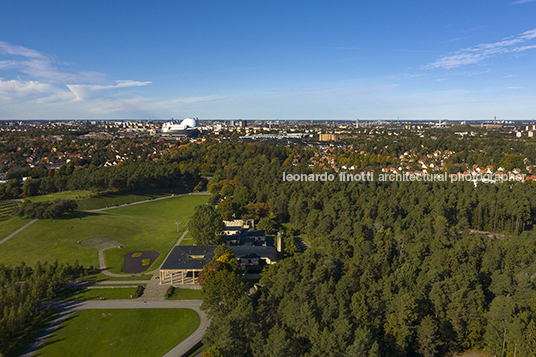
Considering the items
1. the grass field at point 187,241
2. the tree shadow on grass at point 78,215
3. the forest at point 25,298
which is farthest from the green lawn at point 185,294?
the tree shadow on grass at point 78,215

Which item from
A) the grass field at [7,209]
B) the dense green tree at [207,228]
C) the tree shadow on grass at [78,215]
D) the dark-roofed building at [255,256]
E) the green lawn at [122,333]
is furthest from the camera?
the grass field at [7,209]

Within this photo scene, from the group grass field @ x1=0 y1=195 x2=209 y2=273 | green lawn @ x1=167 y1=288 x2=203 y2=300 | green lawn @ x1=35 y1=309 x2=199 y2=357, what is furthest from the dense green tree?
green lawn @ x1=35 y1=309 x2=199 y2=357

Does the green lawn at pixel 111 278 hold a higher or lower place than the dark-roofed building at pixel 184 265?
lower

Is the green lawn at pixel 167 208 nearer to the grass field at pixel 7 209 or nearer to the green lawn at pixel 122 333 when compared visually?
the grass field at pixel 7 209

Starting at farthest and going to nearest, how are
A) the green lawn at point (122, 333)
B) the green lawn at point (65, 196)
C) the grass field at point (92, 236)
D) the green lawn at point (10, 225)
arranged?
the green lawn at point (65, 196) → the green lawn at point (10, 225) → the grass field at point (92, 236) → the green lawn at point (122, 333)

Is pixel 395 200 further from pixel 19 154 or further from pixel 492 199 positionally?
pixel 19 154
